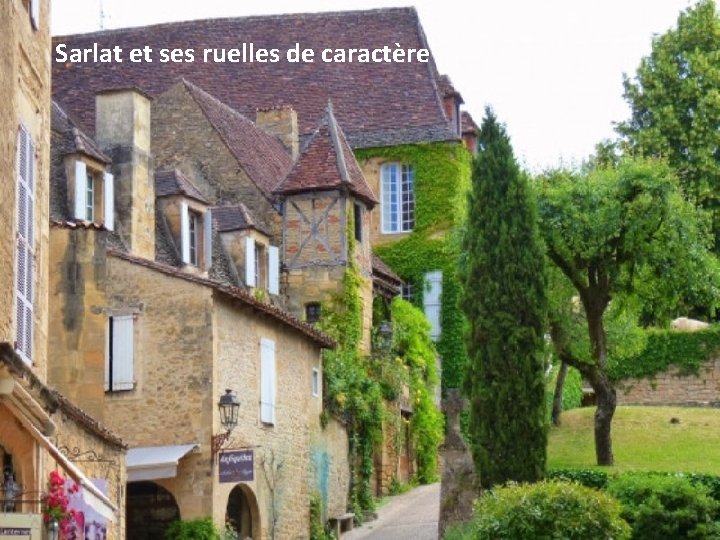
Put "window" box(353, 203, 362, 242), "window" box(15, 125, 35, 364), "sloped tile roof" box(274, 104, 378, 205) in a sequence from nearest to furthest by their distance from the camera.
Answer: "window" box(15, 125, 35, 364), "sloped tile roof" box(274, 104, 378, 205), "window" box(353, 203, 362, 242)

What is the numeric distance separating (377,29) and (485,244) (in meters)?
23.2

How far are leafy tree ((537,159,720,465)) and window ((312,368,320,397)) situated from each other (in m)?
5.92

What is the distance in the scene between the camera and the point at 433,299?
4944cm

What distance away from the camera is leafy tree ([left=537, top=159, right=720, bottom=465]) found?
36.8 meters

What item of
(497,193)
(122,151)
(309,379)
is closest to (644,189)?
(497,193)

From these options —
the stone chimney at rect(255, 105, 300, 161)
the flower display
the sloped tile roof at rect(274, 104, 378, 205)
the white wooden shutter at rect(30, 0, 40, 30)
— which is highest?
the stone chimney at rect(255, 105, 300, 161)

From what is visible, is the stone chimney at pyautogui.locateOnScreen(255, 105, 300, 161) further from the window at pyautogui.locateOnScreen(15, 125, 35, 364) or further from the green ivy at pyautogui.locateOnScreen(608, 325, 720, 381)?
the window at pyautogui.locateOnScreen(15, 125, 35, 364)

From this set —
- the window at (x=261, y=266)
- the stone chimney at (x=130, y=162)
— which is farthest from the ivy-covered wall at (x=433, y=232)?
the stone chimney at (x=130, y=162)

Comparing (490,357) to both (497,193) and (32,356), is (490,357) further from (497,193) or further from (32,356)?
(32,356)

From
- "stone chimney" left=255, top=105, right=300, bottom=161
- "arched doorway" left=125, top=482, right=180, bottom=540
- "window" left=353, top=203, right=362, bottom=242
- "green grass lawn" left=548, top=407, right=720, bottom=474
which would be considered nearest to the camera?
"arched doorway" left=125, top=482, right=180, bottom=540

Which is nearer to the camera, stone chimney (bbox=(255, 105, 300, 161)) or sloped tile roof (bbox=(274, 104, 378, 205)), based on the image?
sloped tile roof (bbox=(274, 104, 378, 205))

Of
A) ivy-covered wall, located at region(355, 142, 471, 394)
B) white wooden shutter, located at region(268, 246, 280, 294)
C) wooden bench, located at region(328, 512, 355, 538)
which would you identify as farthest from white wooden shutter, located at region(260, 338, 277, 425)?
ivy-covered wall, located at region(355, 142, 471, 394)

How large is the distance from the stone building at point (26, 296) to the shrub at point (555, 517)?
28.0ft

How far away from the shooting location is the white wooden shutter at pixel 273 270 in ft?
125
